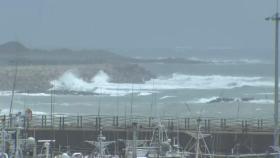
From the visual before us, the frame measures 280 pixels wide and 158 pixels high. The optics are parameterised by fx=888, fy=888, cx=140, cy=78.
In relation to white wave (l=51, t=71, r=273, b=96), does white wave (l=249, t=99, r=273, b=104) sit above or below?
below

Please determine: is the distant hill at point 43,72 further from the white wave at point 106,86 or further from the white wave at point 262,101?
the white wave at point 262,101

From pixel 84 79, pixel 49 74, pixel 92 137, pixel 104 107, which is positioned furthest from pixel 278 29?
pixel 84 79

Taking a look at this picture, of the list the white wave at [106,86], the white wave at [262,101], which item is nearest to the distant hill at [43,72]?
the white wave at [106,86]

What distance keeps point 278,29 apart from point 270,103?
169ft

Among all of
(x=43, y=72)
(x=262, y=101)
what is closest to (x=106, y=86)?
(x=43, y=72)

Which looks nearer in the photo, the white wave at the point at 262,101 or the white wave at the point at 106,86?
the white wave at the point at 262,101

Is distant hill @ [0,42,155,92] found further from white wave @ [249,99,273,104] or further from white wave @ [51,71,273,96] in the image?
white wave @ [249,99,273,104]

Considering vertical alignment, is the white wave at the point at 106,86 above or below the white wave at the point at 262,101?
above

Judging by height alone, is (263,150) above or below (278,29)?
below

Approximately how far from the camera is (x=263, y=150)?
36.1 m

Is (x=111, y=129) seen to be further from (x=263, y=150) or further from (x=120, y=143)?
(x=263, y=150)

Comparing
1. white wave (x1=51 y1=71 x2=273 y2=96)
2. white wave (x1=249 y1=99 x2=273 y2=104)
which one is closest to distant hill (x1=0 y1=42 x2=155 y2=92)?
white wave (x1=51 y1=71 x2=273 y2=96)

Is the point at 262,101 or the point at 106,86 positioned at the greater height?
the point at 106,86

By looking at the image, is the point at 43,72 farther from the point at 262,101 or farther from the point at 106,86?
the point at 262,101
